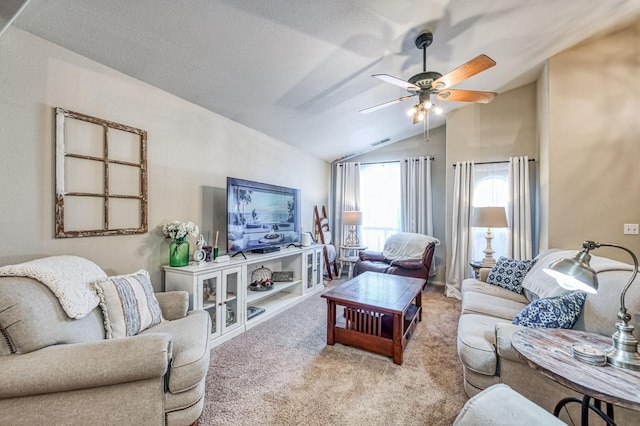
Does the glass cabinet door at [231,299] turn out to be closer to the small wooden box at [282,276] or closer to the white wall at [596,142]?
the small wooden box at [282,276]

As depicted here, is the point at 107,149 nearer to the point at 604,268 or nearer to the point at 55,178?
the point at 55,178

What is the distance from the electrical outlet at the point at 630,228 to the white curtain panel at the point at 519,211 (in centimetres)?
92

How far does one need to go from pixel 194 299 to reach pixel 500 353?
230cm

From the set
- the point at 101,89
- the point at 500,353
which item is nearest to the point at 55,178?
the point at 101,89

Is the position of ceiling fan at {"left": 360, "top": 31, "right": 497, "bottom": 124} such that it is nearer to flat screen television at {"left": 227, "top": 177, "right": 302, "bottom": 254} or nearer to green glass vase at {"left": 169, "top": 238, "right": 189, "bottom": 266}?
flat screen television at {"left": 227, "top": 177, "right": 302, "bottom": 254}

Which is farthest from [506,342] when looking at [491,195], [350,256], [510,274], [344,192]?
[344,192]

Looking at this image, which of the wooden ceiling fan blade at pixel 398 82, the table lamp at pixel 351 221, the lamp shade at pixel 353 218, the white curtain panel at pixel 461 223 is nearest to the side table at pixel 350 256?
the table lamp at pixel 351 221

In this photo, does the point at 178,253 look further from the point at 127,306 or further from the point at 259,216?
the point at 259,216

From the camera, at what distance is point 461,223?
14.0ft

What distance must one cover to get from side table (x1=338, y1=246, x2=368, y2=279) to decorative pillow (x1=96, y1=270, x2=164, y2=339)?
3.42 meters

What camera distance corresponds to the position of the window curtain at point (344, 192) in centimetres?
548

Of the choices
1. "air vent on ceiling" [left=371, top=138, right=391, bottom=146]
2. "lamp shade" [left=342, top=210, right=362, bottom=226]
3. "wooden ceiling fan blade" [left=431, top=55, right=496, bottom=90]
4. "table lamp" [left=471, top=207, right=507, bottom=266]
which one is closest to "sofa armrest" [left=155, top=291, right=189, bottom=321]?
"wooden ceiling fan blade" [left=431, top=55, right=496, bottom=90]

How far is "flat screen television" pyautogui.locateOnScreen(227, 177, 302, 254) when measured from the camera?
3.00m

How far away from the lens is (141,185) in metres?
2.40
